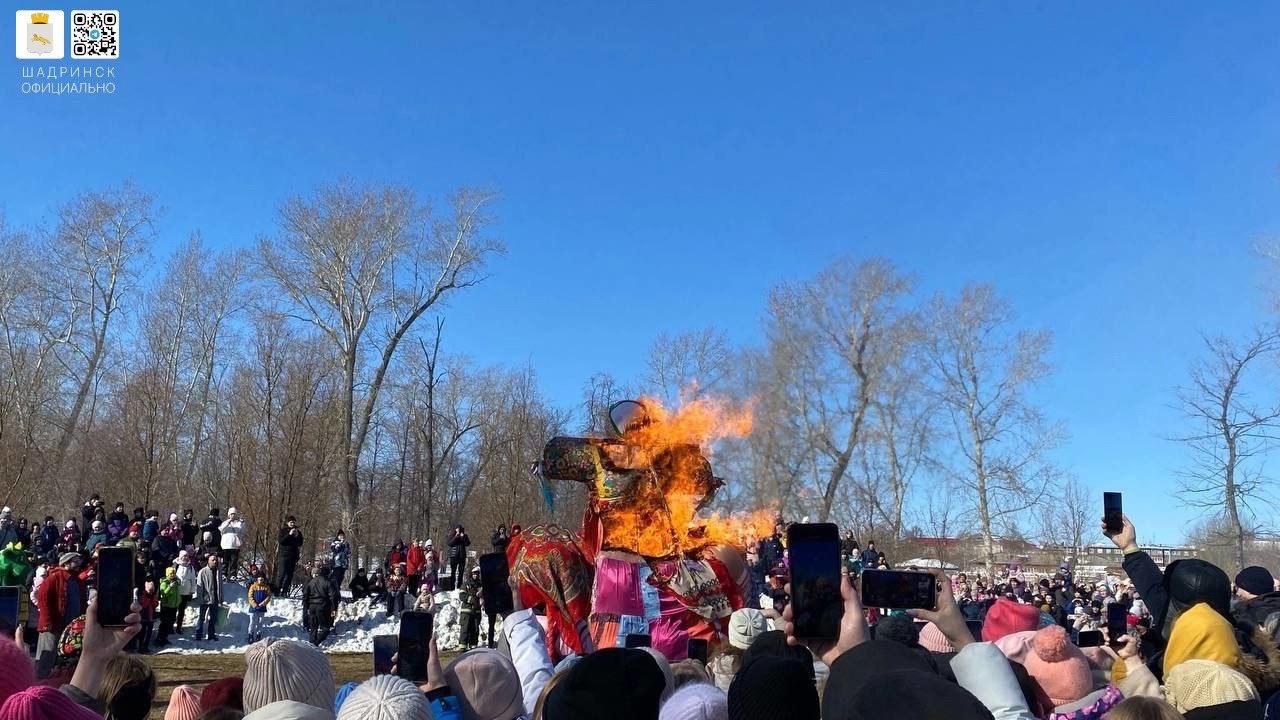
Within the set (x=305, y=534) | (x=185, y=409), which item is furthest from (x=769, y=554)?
(x=185, y=409)

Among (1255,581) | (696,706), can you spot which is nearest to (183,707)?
(696,706)

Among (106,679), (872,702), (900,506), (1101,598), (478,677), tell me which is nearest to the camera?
(872,702)

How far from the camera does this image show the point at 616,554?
301 inches

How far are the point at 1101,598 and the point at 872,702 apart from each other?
23410mm

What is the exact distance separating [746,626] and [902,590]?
312 cm

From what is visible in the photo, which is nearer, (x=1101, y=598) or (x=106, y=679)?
(x=106, y=679)

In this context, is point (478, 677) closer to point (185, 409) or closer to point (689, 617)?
point (689, 617)

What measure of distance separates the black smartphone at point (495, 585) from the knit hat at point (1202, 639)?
395cm

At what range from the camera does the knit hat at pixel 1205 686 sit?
135 inches

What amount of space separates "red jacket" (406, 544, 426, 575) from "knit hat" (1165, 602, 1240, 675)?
68.9 feet

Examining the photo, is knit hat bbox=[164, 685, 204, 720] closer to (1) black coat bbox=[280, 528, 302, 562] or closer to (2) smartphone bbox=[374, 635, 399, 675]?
(2) smartphone bbox=[374, 635, 399, 675]

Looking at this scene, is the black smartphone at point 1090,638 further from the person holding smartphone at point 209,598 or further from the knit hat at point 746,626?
the person holding smartphone at point 209,598

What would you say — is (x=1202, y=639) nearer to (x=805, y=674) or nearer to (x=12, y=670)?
(x=805, y=674)

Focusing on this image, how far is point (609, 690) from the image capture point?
7.57 feet
